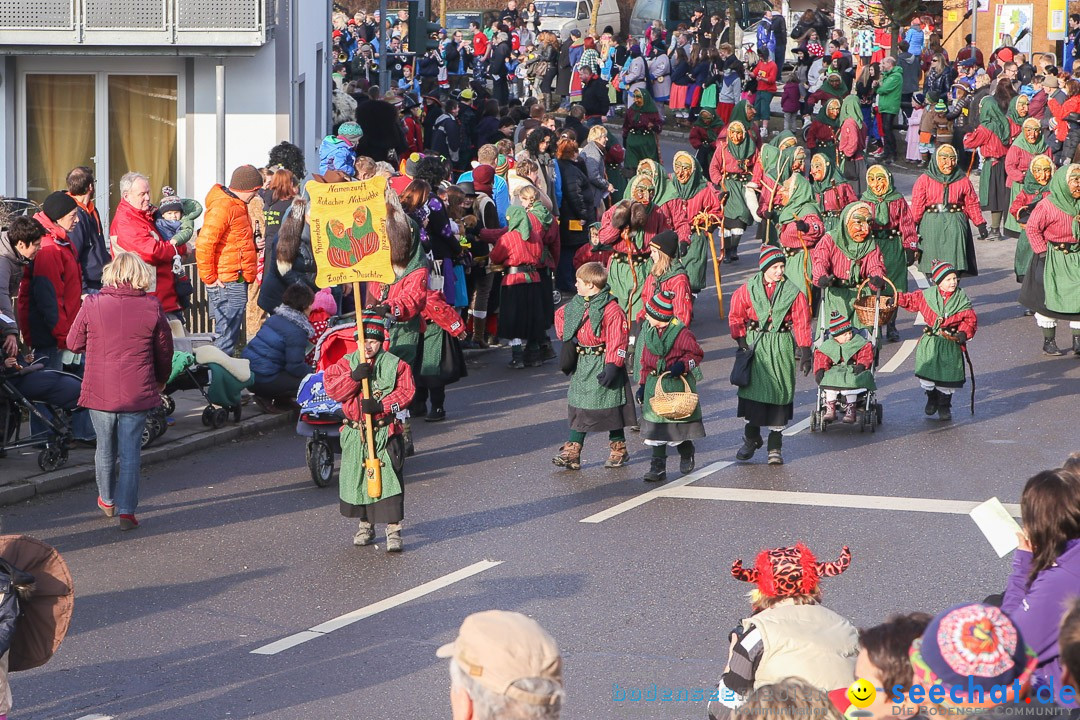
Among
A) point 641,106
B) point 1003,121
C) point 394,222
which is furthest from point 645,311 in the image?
point 1003,121

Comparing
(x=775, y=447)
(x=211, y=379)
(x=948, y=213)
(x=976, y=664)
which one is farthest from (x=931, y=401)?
(x=976, y=664)

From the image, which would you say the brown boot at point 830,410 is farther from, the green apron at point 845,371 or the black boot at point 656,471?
the black boot at point 656,471

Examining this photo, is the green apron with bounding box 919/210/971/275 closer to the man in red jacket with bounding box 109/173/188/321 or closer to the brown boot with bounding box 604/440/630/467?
the brown boot with bounding box 604/440/630/467

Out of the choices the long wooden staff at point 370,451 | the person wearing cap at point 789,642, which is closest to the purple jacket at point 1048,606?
the person wearing cap at point 789,642

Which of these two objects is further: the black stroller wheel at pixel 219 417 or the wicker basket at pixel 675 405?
the black stroller wheel at pixel 219 417

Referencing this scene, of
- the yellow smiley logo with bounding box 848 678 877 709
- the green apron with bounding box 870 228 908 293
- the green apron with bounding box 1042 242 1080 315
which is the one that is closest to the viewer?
the yellow smiley logo with bounding box 848 678 877 709

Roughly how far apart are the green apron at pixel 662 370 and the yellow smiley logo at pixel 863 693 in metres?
7.04

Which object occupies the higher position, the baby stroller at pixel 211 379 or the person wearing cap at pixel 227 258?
the person wearing cap at pixel 227 258

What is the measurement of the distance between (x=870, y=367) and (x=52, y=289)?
6391 millimetres

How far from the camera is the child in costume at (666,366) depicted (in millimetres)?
11617

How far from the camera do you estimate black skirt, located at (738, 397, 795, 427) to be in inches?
477

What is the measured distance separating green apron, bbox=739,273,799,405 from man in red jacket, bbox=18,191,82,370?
4.93 m

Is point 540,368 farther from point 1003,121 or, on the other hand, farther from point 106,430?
point 1003,121

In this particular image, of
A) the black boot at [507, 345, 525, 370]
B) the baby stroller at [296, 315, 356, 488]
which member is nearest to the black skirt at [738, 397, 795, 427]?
the baby stroller at [296, 315, 356, 488]
